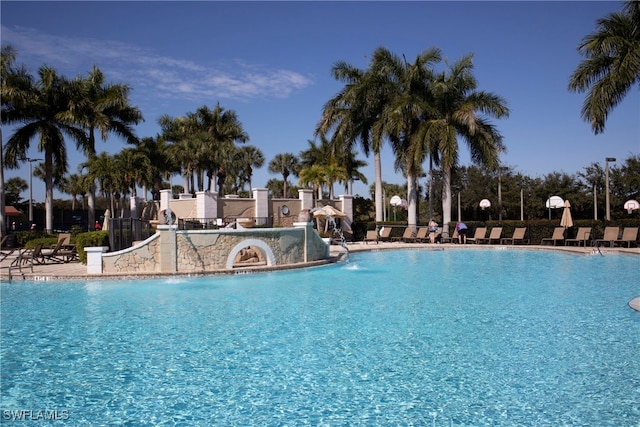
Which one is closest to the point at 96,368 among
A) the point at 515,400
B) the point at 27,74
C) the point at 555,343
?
the point at 515,400

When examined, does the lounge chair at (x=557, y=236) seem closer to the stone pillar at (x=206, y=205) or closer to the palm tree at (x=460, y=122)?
the palm tree at (x=460, y=122)

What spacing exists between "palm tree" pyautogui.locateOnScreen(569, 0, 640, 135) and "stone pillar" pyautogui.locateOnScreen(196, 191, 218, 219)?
20.4 m

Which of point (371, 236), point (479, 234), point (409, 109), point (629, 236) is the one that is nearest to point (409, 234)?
point (371, 236)

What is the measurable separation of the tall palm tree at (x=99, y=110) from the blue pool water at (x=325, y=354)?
764 inches

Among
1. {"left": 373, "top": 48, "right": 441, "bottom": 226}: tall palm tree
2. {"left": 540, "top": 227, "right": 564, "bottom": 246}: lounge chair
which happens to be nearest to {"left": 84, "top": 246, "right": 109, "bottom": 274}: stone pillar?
{"left": 373, "top": 48, "right": 441, "bottom": 226}: tall palm tree

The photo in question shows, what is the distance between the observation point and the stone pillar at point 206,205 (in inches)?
1197

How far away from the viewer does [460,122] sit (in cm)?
3062

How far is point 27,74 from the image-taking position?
28938 millimetres

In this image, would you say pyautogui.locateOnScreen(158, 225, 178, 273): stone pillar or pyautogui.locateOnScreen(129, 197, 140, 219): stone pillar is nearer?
pyautogui.locateOnScreen(158, 225, 178, 273): stone pillar

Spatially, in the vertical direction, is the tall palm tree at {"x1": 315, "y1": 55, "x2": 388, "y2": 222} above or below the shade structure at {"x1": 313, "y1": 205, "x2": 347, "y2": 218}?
above

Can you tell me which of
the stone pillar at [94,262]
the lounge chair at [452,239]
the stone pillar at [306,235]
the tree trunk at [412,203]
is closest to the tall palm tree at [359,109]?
the tree trunk at [412,203]

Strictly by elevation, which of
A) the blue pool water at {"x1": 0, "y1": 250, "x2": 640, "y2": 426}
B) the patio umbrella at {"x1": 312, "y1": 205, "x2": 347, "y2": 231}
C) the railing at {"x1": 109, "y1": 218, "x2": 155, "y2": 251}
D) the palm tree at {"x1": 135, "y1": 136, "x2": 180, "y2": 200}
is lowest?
the blue pool water at {"x1": 0, "y1": 250, "x2": 640, "y2": 426}

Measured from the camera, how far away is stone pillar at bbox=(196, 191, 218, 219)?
3041 cm

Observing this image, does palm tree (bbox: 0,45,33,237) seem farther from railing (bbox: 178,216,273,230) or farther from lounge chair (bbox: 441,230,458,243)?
lounge chair (bbox: 441,230,458,243)
